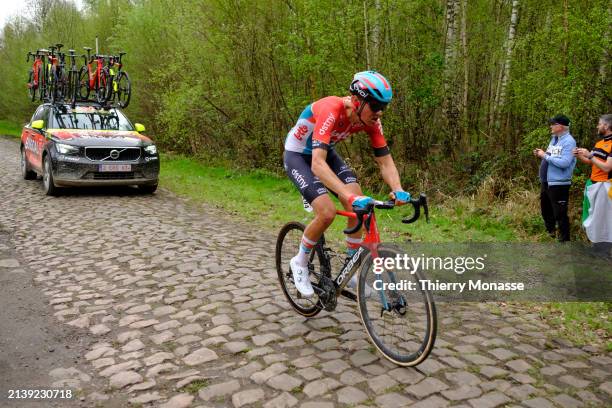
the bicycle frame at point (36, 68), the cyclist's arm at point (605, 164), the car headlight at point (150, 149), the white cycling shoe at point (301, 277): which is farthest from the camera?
the bicycle frame at point (36, 68)

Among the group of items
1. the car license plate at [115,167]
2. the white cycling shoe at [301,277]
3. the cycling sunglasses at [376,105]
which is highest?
the cycling sunglasses at [376,105]

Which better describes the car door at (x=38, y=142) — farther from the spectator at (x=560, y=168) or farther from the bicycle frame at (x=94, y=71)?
the spectator at (x=560, y=168)

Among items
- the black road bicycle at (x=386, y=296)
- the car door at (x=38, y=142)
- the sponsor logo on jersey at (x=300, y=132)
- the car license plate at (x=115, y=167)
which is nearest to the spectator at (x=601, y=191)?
the black road bicycle at (x=386, y=296)

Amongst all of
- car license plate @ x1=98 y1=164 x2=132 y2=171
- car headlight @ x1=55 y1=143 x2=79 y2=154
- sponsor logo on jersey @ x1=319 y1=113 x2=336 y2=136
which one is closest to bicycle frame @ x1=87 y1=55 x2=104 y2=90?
car headlight @ x1=55 y1=143 x2=79 y2=154

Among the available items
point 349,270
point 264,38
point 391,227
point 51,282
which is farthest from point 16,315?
point 264,38

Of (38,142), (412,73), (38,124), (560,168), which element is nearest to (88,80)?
(38,142)

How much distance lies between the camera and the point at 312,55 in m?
12.8

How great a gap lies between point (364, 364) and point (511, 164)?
7.90 m

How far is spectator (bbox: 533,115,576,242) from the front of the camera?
7.57 metres

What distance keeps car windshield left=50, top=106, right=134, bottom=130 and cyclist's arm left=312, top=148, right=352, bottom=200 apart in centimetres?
903

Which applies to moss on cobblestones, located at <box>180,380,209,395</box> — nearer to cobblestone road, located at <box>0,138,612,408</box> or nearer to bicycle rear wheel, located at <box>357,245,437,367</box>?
cobblestone road, located at <box>0,138,612,408</box>

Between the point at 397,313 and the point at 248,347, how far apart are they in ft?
4.17

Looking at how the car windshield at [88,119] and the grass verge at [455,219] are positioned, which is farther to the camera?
the car windshield at [88,119]

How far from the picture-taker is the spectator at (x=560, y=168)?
757cm
